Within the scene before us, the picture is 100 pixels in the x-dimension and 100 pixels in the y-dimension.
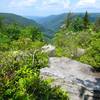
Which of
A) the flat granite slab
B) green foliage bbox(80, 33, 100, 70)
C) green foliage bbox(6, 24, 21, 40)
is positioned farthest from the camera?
green foliage bbox(6, 24, 21, 40)

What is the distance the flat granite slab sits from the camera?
42.5 feet

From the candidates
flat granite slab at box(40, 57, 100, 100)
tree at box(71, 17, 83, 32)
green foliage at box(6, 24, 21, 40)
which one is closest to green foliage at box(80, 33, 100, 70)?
flat granite slab at box(40, 57, 100, 100)

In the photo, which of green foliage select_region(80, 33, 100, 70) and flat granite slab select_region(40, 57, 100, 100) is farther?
green foliage select_region(80, 33, 100, 70)

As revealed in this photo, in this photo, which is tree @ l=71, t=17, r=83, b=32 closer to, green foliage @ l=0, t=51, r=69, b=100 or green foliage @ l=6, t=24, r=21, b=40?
green foliage @ l=6, t=24, r=21, b=40

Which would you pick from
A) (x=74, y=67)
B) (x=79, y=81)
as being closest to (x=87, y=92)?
(x=79, y=81)

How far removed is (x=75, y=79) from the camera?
13.7 m

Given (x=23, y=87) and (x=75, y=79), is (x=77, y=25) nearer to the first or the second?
(x=75, y=79)

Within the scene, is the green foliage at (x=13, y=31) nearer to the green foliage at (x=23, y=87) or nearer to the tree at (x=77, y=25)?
the tree at (x=77, y=25)

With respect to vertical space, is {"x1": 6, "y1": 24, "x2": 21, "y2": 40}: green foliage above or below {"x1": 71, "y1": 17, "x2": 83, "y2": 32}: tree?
above

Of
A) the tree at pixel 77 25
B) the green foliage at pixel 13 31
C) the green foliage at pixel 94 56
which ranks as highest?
the green foliage at pixel 94 56

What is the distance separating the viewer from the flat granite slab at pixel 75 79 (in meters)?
13.0

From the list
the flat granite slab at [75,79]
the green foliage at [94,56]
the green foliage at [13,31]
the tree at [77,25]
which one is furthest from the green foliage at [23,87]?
the tree at [77,25]

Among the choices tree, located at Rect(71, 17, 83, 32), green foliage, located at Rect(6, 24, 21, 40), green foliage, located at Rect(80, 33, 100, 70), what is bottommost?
tree, located at Rect(71, 17, 83, 32)

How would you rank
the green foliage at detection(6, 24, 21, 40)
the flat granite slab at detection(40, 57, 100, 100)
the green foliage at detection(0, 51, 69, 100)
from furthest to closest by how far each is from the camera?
1. the green foliage at detection(6, 24, 21, 40)
2. the flat granite slab at detection(40, 57, 100, 100)
3. the green foliage at detection(0, 51, 69, 100)
